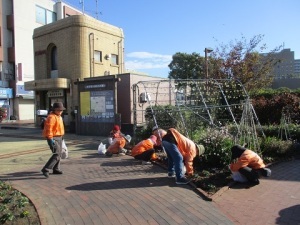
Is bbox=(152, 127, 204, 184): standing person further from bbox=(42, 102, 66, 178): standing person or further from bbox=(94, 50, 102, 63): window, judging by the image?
bbox=(94, 50, 102, 63): window

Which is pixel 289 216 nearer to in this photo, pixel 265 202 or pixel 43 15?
pixel 265 202

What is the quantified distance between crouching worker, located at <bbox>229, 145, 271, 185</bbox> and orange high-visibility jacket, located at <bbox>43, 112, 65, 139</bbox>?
403 cm

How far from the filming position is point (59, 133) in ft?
25.8

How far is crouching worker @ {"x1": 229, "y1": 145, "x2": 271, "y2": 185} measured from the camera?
21.8 ft

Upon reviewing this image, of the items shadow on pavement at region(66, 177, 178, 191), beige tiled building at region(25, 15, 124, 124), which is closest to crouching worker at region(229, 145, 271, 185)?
shadow on pavement at region(66, 177, 178, 191)

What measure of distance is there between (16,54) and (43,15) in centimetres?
660

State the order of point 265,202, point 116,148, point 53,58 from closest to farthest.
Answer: point 265,202, point 116,148, point 53,58

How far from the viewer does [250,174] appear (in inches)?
260

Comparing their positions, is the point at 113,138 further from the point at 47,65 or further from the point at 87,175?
the point at 47,65

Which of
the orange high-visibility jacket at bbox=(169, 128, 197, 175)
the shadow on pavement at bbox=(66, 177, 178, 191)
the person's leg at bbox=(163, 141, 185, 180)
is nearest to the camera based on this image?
the shadow on pavement at bbox=(66, 177, 178, 191)

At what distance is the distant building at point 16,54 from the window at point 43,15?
0.56 metres

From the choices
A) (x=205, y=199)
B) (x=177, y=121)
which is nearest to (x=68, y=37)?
(x=177, y=121)

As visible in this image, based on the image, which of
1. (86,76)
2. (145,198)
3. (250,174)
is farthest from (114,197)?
(86,76)

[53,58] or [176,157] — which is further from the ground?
[53,58]
